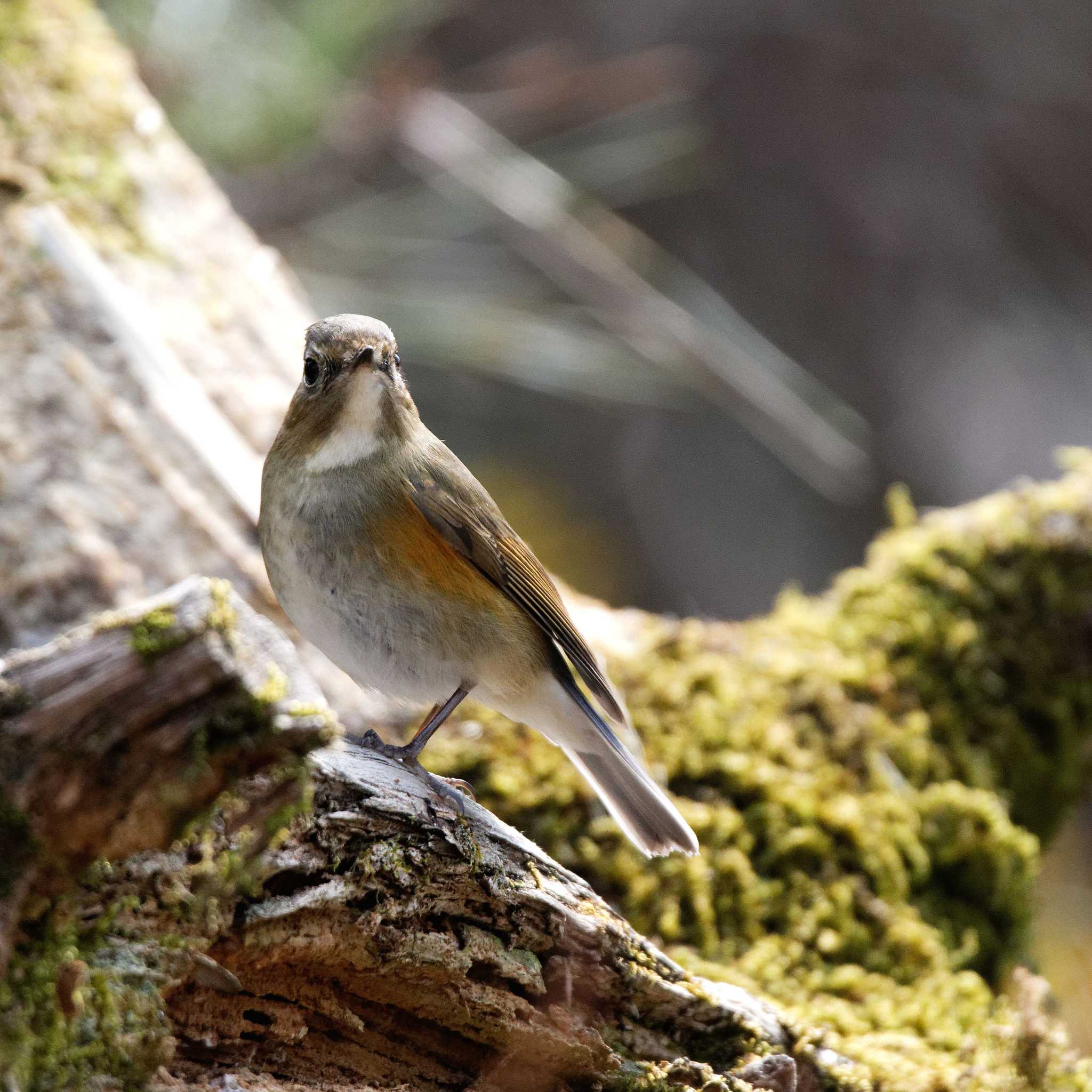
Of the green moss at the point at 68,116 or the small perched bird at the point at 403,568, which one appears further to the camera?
the green moss at the point at 68,116

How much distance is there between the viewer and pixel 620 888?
331 cm

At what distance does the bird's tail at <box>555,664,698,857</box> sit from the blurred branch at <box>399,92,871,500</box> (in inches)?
86.8

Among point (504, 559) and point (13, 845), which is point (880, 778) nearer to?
point (504, 559)

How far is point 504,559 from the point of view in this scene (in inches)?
114

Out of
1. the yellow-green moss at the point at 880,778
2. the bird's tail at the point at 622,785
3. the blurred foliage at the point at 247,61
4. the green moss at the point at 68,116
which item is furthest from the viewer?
the blurred foliage at the point at 247,61

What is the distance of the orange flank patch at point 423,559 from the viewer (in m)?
2.59

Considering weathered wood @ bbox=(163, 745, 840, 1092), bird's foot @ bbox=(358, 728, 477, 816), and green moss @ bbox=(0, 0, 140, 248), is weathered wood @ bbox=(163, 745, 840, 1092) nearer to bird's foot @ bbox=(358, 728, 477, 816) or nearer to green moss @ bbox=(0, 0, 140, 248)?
bird's foot @ bbox=(358, 728, 477, 816)

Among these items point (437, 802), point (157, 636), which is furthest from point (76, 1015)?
point (437, 802)

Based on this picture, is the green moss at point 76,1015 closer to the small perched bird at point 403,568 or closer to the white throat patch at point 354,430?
the small perched bird at point 403,568

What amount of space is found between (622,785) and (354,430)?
114 centimetres

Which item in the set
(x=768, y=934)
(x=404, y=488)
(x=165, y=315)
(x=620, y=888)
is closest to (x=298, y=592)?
(x=404, y=488)

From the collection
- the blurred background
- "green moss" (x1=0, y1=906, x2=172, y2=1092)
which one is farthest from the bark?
the blurred background

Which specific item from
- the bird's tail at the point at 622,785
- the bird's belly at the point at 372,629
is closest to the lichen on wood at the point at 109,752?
the bird's belly at the point at 372,629

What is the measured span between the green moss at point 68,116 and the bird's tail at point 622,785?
98.1 inches
